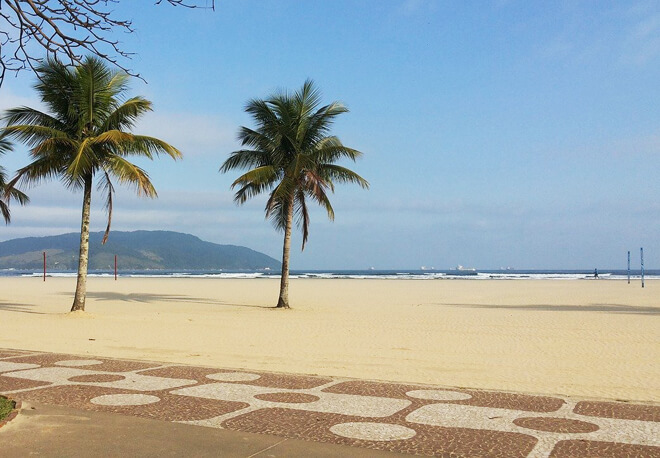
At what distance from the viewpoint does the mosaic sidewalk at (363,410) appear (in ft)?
15.8

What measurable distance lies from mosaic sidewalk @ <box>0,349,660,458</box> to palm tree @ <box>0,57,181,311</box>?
10532 millimetres

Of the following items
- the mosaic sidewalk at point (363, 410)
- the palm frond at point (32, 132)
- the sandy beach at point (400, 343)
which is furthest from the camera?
the palm frond at point (32, 132)

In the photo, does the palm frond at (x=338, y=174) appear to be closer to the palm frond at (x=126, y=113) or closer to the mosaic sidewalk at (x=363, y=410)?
the palm frond at (x=126, y=113)

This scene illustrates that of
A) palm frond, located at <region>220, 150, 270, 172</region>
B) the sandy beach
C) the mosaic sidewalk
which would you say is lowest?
the sandy beach

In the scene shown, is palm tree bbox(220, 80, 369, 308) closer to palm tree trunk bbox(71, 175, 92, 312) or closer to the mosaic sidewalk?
palm tree trunk bbox(71, 175, 92, 312)

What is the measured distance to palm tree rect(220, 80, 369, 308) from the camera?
21.8 meters

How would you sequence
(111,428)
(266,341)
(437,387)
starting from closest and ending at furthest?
(111,428) → (437,387) → (266,341)

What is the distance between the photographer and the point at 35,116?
1789 cm

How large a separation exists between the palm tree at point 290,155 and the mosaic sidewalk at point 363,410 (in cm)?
1406

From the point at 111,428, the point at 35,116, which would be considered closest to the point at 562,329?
the point at 111,428

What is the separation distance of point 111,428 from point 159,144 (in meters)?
14.1

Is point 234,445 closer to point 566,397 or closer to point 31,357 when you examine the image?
point 566,397

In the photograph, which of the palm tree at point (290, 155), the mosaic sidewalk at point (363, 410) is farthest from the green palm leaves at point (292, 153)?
the mosaic sidewalk at point (363, 410)

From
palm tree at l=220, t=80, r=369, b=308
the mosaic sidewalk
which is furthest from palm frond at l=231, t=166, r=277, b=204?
the mosaic sidewalk
